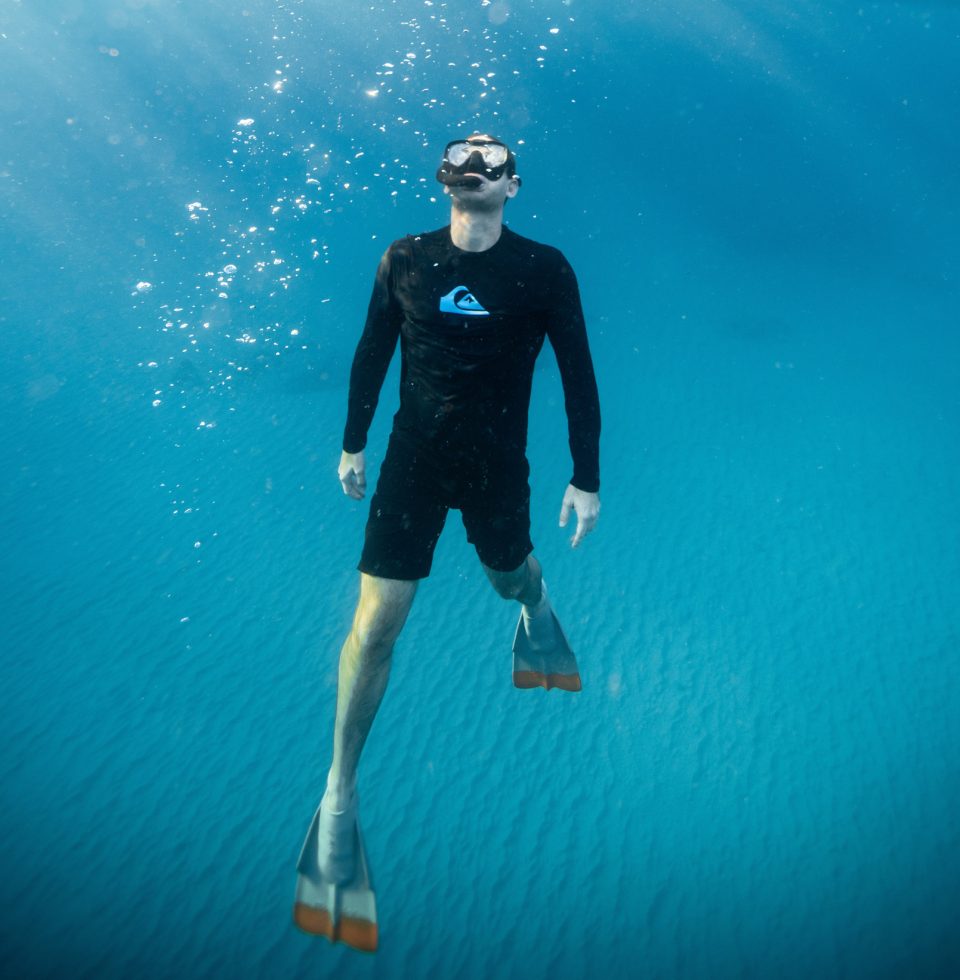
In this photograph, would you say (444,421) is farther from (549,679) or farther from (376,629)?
(549,679)

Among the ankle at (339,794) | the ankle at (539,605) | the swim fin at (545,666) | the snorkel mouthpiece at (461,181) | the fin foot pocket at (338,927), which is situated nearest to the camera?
the snorkel mouthpiece at (461,181)

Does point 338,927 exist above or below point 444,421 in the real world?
below

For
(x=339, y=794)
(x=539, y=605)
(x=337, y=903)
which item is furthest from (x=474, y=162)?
(x=337, y=903)

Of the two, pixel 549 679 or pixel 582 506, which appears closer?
pixel 582 506

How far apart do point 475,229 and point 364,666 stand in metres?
1.46

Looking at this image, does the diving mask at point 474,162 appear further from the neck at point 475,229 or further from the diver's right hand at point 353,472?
the diver's right hand at point 353,472

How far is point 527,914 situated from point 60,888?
8.09ft

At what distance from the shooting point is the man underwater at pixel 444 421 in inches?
73.7

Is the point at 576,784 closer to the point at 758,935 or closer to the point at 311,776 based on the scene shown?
the point at 758,935

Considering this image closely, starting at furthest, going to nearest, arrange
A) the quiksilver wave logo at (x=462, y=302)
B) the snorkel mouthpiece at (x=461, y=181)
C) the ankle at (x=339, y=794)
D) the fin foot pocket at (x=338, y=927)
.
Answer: the fin foot pocket at (x=338, y=927)
the ankle at (x=339, y=794)
the quiksilver wave logo at (x=462, y=302)
the snorkel mouthpiece at (x=461, y=181)

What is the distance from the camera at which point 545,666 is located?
3.30 m

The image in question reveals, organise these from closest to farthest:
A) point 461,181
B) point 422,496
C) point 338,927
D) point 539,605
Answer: point 461,181 < point 422,496 < point 338,927 < point 539,605

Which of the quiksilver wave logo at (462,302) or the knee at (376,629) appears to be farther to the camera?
the knee at (376,629)

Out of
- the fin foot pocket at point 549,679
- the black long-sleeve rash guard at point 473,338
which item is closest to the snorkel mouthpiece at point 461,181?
the black long-sleeve rash guard at point 473,338
